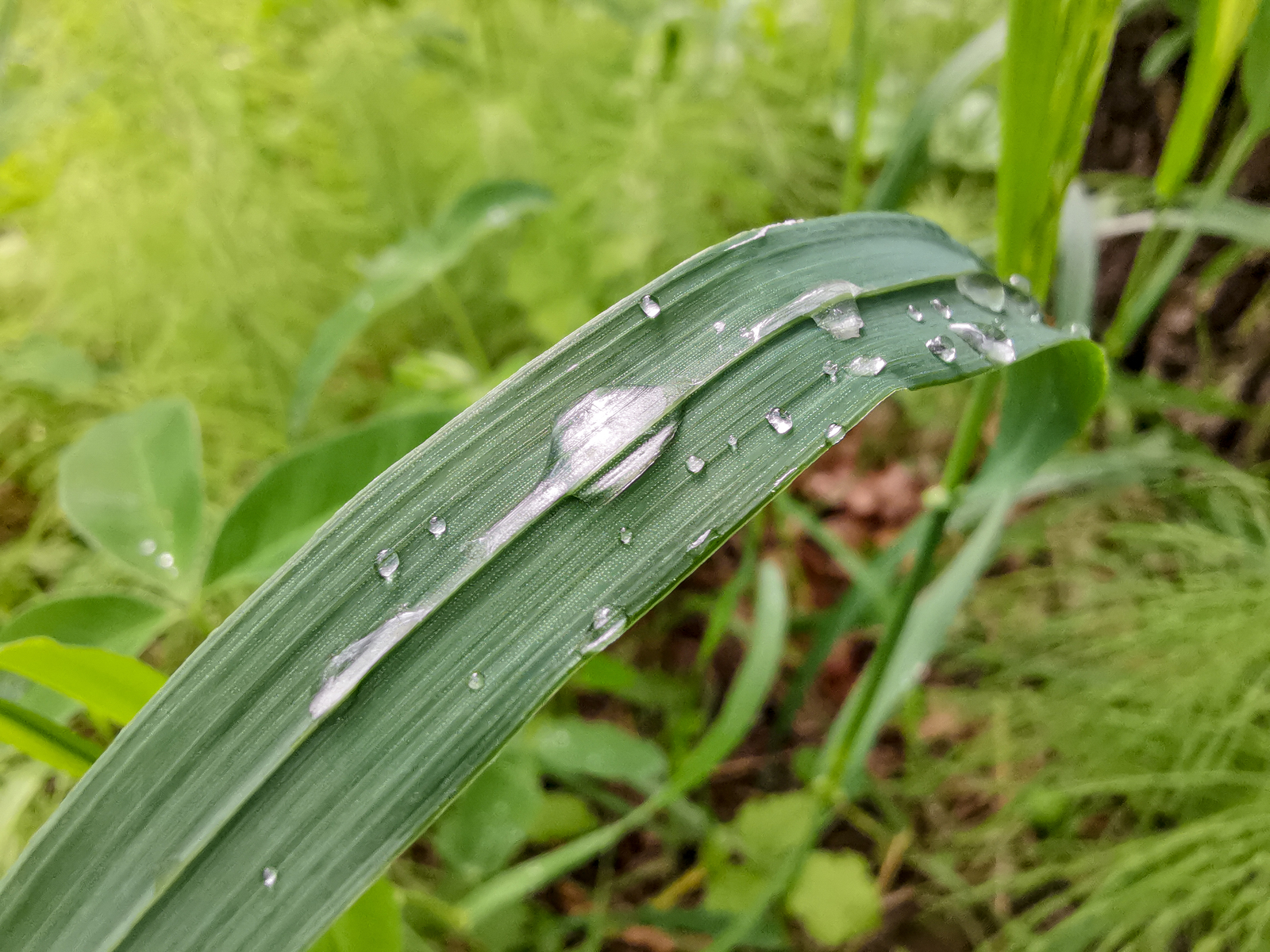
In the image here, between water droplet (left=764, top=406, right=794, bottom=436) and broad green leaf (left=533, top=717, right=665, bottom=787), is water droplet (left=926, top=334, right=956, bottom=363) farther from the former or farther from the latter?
broad green leaf (left=533, top=717, right=665, bottom=787)

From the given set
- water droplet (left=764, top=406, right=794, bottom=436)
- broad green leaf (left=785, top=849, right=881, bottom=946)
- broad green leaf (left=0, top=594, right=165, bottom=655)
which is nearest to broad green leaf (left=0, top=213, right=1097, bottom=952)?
water droplet (left=764, top=406, right=794, bottom=436)

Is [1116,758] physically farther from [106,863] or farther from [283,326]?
[283,326]

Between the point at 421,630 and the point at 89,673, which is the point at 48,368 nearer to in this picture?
the point at 89,673

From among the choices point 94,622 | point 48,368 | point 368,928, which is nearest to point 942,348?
point 368,928

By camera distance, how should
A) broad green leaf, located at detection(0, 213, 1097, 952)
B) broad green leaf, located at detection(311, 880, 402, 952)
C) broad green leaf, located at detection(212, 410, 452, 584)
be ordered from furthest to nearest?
1. broad green leaf, located at detection(212, 410, 452, 584)
2. broad green leaf, located at detection(311, 880, 402, 952)
3. broad green leaf, located at detection(0, 213, 1097, 952)

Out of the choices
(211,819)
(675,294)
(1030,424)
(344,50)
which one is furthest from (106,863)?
(344,50)

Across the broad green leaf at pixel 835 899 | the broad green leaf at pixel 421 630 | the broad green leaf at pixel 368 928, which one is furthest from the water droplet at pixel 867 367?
the broad green leaf at pixel 835 899

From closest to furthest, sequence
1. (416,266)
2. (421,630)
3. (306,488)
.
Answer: (421,630) → (306,488) → (416,266)
